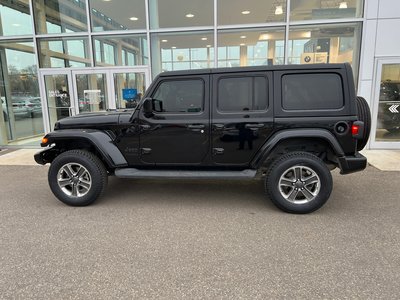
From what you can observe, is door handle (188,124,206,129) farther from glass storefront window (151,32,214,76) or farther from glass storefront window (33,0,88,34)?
glass storefront window (33,0,88,34)

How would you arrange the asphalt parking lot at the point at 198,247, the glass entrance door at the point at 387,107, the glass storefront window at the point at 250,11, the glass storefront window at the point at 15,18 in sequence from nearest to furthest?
the asphalt parking lot at the point at 198,247, the glass entrance door at the point at 387,107, the glass storefront window at the point at 250,11, the glass storefront window at the point at 15,18

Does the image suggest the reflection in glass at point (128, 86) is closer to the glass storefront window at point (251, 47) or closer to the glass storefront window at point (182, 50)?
the glass storefront window at point (182, 50)

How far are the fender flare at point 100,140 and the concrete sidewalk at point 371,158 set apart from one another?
337 cm

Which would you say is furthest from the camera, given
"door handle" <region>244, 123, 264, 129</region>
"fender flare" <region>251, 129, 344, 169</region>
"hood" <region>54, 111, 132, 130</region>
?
"hood" <region>54, 111, 132, 130</region>

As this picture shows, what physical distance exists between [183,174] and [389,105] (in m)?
6.28

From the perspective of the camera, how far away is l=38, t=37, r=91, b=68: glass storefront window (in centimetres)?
823

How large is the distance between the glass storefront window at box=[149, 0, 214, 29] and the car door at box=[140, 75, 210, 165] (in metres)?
4.49

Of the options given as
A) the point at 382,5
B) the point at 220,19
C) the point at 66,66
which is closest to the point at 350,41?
the point at 382,5

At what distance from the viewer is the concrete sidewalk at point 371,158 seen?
5998 mm

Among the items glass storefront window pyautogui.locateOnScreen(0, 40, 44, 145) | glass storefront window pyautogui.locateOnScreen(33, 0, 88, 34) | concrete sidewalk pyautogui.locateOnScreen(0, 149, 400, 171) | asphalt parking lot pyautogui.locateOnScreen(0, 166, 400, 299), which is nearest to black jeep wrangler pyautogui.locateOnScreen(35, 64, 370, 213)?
asphalt parking lot pyautogui.locateOnScreen(0, 166, 400, 299)

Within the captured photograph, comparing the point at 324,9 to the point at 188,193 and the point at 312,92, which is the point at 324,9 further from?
the point at 188,193

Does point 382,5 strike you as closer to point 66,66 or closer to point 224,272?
point 224,272

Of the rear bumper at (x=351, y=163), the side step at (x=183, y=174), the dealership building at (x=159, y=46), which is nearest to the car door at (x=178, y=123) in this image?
the side step at (x=183, y=174)

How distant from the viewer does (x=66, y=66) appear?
8305 millimetres
